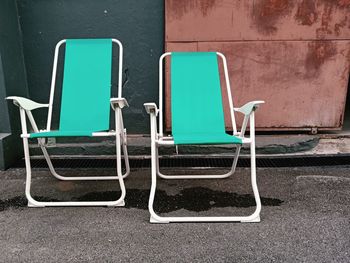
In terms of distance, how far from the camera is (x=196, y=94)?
2.64m

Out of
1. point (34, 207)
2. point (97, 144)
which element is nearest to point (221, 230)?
point (34, 207)

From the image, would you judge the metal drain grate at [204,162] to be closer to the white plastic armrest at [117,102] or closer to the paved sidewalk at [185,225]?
the paved sidewalk at [185,225]

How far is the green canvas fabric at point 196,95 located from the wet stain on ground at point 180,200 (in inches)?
18.9

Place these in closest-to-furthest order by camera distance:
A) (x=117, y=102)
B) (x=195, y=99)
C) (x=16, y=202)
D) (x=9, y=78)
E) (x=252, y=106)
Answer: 1. (x=252, y=106)
2. (x=117, y=102)
3. (x=16, y=202)
4. (x=195, y=99)
5. (x=9, y=78)

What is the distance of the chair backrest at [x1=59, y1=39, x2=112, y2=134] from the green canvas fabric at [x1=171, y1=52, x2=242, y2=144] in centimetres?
54

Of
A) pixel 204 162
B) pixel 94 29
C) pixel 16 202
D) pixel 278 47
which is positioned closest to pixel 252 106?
pixel 204 162

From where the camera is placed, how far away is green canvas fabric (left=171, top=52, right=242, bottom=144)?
2.54 m

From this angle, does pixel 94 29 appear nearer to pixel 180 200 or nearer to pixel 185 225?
pixel 180 200

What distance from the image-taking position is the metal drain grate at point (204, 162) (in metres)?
3.11

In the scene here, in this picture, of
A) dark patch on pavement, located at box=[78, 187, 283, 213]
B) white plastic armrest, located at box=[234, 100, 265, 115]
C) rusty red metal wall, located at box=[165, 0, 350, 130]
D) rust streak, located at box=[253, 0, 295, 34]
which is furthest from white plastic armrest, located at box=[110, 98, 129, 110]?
rust streak, located at box=[253, 0, 295, 34]

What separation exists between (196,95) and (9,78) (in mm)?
1717

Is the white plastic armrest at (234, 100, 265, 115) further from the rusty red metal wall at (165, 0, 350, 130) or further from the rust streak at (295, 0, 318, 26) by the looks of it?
the rust streak at (295, 0, 318, 26)

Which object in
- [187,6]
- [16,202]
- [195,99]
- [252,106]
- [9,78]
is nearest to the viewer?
[252,106]

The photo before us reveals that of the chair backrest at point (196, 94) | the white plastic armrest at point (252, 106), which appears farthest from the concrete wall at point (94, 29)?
the white plastic armrest at point (252, 106)
